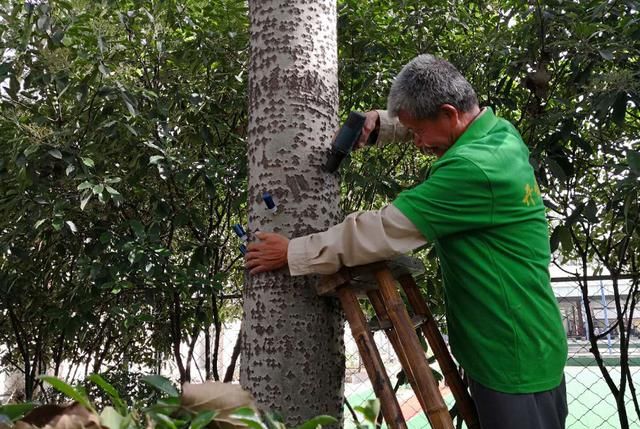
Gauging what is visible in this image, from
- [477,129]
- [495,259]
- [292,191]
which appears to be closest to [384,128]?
[477,129]

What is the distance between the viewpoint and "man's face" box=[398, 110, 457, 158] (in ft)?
6.33

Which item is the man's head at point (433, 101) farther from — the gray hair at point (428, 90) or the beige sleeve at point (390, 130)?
the beige sleeve at point (390, 130)

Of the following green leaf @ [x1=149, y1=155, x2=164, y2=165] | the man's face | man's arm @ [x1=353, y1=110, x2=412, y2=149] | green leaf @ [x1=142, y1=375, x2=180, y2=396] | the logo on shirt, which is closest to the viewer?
green leaf @ [x1=142, y1=375, x2=180, y2=396]

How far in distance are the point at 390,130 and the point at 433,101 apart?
14.3 inches

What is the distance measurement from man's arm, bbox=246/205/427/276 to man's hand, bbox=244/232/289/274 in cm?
4

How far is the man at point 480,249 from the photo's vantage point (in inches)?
65.3

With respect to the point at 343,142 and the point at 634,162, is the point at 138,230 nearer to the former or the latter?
the point at 343,142

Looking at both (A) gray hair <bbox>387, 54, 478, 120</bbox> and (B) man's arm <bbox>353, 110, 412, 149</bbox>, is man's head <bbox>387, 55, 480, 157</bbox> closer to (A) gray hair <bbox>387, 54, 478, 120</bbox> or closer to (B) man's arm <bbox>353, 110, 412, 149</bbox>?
(A) gray hair <bbox>387, 54, 478, 120</bbox>

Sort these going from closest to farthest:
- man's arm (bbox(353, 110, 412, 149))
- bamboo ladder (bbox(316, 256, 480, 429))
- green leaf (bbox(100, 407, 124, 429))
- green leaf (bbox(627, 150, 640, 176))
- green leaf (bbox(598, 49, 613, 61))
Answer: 1. green leaf (bbox(100, 407, 124, 429))
2. bamboo ladder (bbox(316, 256, 480, 429))
3. green leaf (bbox(627, 150, 640, 176))
4. man's arm (bbox(353, 110, 412, 149))
5. green leaf (bbox(598, 49, 613, 61))

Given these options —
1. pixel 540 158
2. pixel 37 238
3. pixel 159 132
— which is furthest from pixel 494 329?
pixel 37 238

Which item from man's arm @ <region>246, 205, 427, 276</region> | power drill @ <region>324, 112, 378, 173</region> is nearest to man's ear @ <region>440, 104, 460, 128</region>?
power drill @ <region>324, 112, 378, 173</region>

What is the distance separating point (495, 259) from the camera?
1758mm

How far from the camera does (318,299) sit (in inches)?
69.8

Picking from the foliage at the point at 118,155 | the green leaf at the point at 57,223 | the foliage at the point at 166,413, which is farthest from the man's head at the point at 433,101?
the green leaf at the point at 57,223
